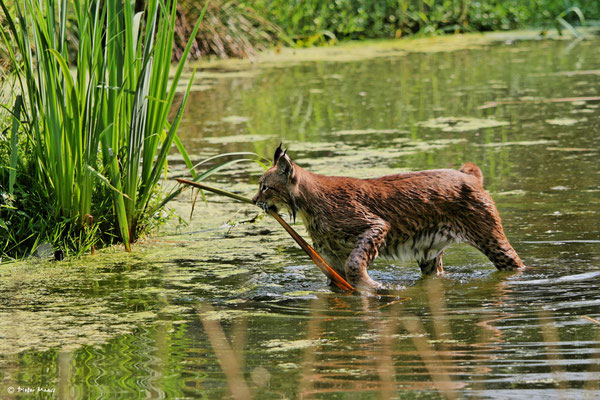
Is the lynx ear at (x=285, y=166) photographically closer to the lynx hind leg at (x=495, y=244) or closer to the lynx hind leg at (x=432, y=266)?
the lynx hind leg at (x=432, y=266)

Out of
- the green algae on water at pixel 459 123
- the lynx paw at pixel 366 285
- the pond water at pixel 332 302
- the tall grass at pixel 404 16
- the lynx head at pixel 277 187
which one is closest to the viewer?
the pond water at pixel 332 302

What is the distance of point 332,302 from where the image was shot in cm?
599

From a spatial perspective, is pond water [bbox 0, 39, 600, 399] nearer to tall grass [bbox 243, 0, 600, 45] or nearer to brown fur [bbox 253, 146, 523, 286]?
brown fur [bbox 253, 146, 523, 286]

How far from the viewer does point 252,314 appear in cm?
568

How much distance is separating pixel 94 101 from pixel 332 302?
225cm

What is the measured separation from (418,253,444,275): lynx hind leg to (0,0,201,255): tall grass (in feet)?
6.60

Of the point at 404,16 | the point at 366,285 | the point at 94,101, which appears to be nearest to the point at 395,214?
the point at 366,285

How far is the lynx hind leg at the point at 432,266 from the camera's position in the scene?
6.69 m

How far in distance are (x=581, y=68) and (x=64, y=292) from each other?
1127 cm

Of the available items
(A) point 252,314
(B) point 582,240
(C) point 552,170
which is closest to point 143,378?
(A) point 252,314

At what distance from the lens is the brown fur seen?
6562 mm

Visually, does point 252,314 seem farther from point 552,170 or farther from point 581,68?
point 581,68

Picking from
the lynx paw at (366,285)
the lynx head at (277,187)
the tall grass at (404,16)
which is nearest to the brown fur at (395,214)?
the lynx head at (277,187)

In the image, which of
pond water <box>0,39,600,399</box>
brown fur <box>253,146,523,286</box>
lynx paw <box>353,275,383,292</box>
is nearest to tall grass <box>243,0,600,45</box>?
pond water <box>0,39,600,399</box>
